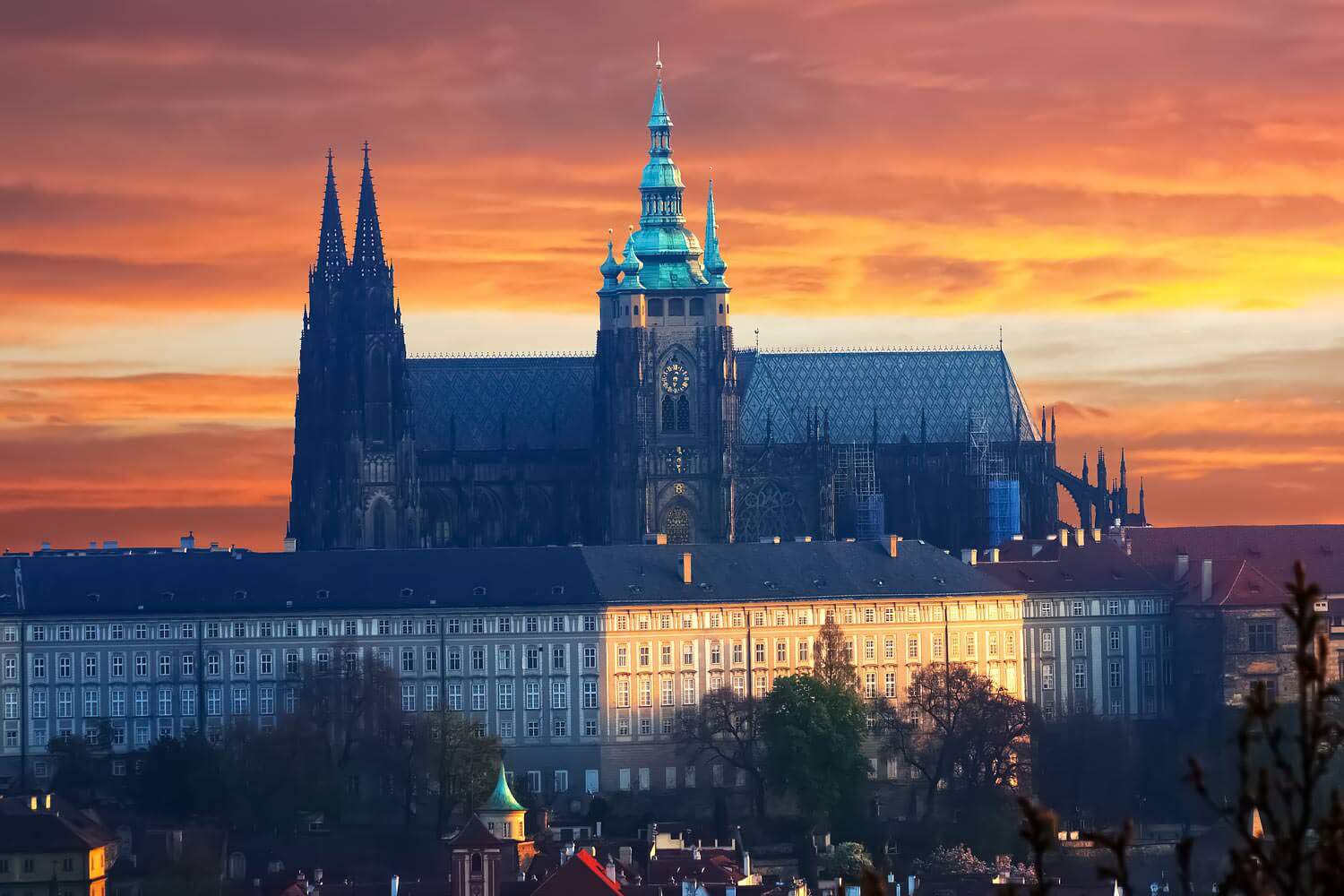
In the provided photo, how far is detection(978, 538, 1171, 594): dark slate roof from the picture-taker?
14100 centimetres

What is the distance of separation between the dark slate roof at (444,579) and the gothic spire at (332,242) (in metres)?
21.0

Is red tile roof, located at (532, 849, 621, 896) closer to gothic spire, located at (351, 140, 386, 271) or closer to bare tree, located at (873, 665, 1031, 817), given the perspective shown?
bare tree, located at (873, 665, 1031, 817)

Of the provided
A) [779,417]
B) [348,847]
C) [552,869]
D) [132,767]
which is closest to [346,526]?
[779,417]

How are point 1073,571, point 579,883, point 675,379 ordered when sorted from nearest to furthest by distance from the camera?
1. point 579,883
2. point 1073,571
3. point 675,379

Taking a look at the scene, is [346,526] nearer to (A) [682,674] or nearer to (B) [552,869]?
(A) [682,674]

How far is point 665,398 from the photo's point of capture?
159250mm

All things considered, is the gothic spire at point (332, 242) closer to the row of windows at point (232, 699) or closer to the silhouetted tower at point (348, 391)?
the silhouetted tower at point (348, 391)

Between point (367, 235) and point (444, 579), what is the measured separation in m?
26.4

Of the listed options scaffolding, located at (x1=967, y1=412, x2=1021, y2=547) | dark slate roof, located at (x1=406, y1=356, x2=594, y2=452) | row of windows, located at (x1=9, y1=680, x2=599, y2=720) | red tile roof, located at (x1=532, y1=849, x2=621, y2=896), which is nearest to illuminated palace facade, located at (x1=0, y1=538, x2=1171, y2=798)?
row of windows, located at (x1=9, y1=680, x2=599, y2=720)

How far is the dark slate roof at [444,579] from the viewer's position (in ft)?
419

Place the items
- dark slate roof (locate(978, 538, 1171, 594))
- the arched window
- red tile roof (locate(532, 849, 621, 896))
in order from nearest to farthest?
1. red tile roof (locate(532, 849, 621, 896))
2. dark slate roof (locate(978, 538, 1171, 594))
3. the arched window

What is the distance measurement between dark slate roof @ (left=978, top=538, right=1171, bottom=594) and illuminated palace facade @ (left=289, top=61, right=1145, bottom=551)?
10942 mm

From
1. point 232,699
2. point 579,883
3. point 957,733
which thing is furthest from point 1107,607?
point 579,883

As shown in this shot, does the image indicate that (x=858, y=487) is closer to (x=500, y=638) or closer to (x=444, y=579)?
(x=444, y=579)
